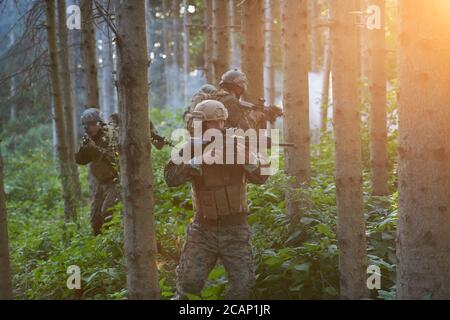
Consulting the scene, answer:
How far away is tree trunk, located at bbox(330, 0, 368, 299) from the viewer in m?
5.35

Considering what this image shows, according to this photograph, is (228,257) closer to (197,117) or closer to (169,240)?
(197,117)

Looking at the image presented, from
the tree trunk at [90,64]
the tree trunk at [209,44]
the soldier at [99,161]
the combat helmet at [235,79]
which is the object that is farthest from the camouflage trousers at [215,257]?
the tree trunk at [209,44]

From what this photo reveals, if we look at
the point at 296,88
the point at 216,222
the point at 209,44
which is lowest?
the point at 216,222

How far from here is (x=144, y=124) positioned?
467 cm

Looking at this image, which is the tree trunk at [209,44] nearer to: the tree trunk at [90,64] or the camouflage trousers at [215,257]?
the tree trunk at [90,64]

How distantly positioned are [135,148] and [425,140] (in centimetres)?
236

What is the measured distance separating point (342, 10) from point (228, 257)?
2667 mm

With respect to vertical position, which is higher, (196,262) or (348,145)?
(348,145)

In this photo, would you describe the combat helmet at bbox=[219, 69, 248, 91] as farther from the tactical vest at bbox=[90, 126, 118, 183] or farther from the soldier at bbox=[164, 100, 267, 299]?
the soldier at bbox=[164, 100, 267, 299]

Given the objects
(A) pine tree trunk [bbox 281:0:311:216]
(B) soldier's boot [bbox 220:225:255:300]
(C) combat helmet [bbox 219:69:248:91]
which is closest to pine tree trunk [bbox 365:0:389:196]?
(A) pine tree trunk [bbox 281:0:311:216]

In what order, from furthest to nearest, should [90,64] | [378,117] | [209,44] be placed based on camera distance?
[209,44] < [90,64] < [378,117]

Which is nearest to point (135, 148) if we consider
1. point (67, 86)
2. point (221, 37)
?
point (221, 37)

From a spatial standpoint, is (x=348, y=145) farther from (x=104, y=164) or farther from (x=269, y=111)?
(x=104, y=164)

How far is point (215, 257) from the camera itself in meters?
5.78
